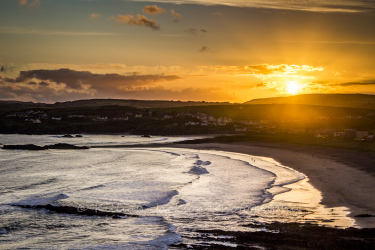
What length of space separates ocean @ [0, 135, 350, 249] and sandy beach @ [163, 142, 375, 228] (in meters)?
0.85

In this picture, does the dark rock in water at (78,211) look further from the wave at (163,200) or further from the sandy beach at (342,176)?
the sandy beach at (342,176)

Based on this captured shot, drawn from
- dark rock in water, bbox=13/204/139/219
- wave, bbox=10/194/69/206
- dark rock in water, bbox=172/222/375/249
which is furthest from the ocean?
dark rock in water, bbox=172/222/375/249

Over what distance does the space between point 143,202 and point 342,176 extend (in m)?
16.4

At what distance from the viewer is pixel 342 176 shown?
28625mm

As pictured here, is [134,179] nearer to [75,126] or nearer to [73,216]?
[73,216]

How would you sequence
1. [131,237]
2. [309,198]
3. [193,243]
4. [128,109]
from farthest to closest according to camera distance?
1. [128,109]
2. [309,198]
3. [131,237]
4. [193,243]

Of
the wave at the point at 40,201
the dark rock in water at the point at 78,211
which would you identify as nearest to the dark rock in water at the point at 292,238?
the dark rock in water at the point at 78,211

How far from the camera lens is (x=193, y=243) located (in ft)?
43.0

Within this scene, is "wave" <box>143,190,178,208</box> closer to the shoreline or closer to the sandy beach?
the shoreline

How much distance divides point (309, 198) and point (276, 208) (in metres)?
3.68

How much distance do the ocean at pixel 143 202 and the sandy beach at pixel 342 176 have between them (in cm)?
85

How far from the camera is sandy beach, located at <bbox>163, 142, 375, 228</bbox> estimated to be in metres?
19.2

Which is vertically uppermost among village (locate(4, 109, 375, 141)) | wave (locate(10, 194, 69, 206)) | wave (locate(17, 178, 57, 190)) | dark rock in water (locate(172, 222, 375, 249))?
village (locate(4, 109, 375, 141))

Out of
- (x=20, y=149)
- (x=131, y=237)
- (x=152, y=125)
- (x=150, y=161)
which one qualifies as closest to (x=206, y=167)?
(x=150, y=161)
